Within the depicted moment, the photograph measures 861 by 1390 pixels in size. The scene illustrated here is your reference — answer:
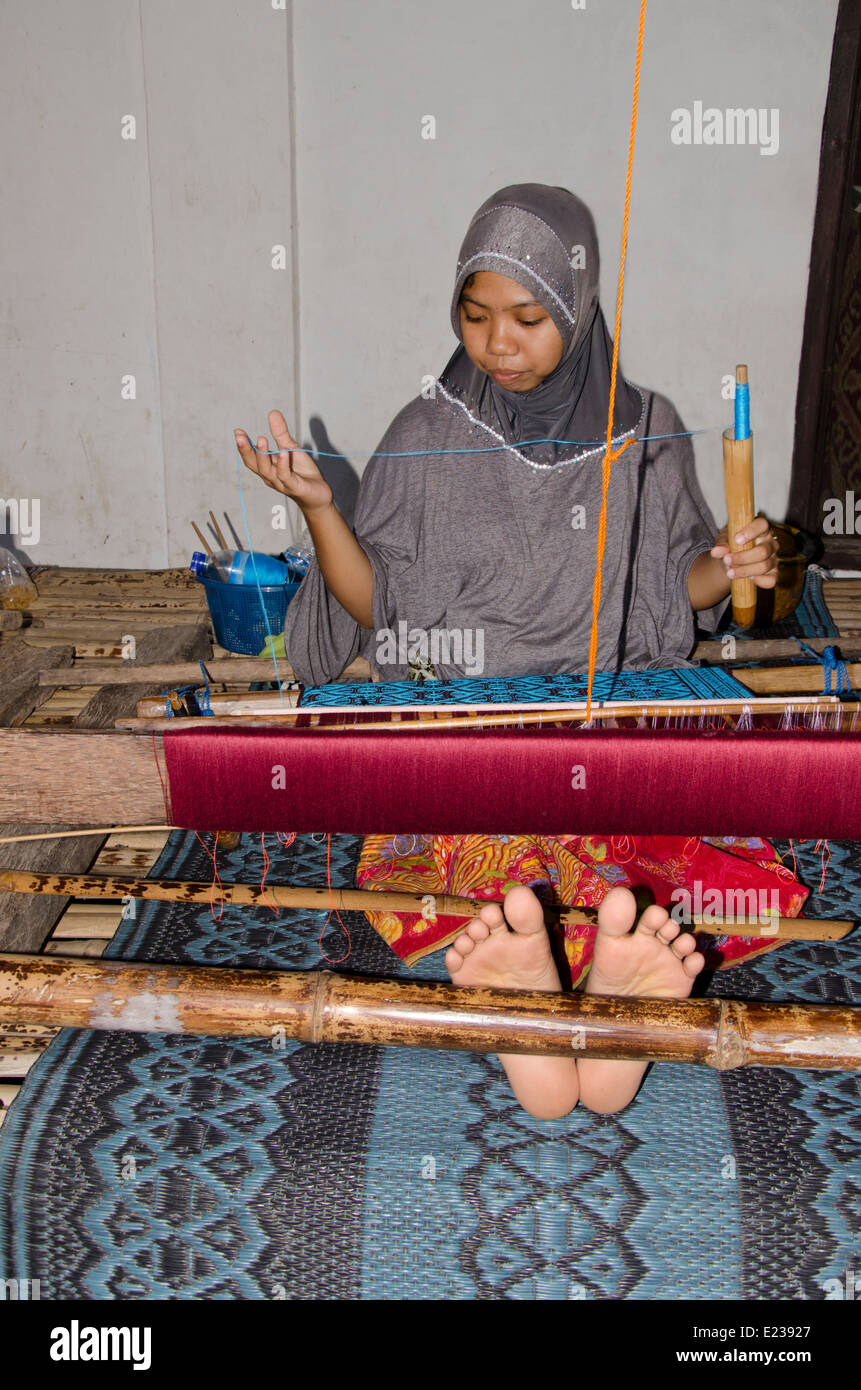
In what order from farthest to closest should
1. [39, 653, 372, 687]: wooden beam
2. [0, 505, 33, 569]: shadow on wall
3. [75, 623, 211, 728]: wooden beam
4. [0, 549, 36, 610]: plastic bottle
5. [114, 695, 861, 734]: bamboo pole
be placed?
[0, 505, 33, 569]: shadow on wall < [0, 549, 36, 610]: plastic bottle < [39, 653, 372, 687]: wooden beam < [75, 623, 211, 728]: wooden beam < [114, 695, 861, 734]: bamboo pole

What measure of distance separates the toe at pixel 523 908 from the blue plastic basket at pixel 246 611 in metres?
2.16

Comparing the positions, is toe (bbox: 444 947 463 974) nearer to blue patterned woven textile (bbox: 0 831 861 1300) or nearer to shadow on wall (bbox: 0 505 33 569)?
blue patterned woven textile (bbox: 0 831 861 1300)

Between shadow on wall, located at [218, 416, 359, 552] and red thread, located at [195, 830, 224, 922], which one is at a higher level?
shadow on wall, located at [218, 416, 359, 552]

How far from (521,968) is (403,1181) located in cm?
36

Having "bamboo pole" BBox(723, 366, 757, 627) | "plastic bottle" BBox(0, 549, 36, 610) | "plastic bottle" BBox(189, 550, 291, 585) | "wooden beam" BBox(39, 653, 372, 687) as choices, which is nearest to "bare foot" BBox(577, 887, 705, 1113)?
"bamboo pole" BBox(723, 366, 757, 627)

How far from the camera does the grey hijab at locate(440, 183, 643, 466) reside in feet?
6.57

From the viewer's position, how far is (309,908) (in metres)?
Answer: 2.09

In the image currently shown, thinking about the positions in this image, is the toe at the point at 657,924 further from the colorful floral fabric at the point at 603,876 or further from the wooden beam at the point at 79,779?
the wooden beam at the point at 79,779

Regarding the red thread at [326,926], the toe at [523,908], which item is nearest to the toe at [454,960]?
the toe at [523,908]

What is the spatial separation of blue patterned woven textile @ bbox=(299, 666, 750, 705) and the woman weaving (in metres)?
0.18

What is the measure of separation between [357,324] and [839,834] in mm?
3680

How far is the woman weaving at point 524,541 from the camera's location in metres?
A: 1.95

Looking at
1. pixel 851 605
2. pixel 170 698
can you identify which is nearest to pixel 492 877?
pixel 170 698

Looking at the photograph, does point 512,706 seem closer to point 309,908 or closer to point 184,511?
point 309,908
